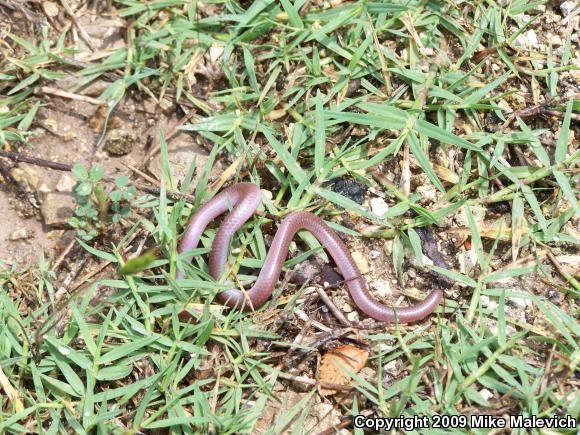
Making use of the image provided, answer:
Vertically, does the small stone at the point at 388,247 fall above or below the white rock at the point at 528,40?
below

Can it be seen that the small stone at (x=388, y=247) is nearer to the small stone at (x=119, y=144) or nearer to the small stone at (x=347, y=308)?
the small stone at (x=347, y=308)

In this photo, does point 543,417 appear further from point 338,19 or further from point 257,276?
point 338,19

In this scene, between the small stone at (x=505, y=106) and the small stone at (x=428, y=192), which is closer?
the small stone at (x=428, y=192)

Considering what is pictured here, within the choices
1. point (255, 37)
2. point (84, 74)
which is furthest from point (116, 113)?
point (255, 37)

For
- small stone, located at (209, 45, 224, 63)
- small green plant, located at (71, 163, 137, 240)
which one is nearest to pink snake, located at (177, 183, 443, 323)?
small green plant, located at (71, 163, 137, 240)

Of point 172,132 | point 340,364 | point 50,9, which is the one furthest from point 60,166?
point 340,364

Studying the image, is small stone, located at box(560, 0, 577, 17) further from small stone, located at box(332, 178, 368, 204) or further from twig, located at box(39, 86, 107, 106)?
twig, located at box(39, 86, 107, 106)

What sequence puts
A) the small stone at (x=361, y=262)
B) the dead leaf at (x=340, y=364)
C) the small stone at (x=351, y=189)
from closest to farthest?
1. the dead leaf at (x=340, y=364)
2. the small stone at (x=361, y=262)
3. the small stone at (x=351, y=189)

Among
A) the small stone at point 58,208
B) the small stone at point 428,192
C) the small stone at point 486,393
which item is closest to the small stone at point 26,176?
the small stone at point 58,208
